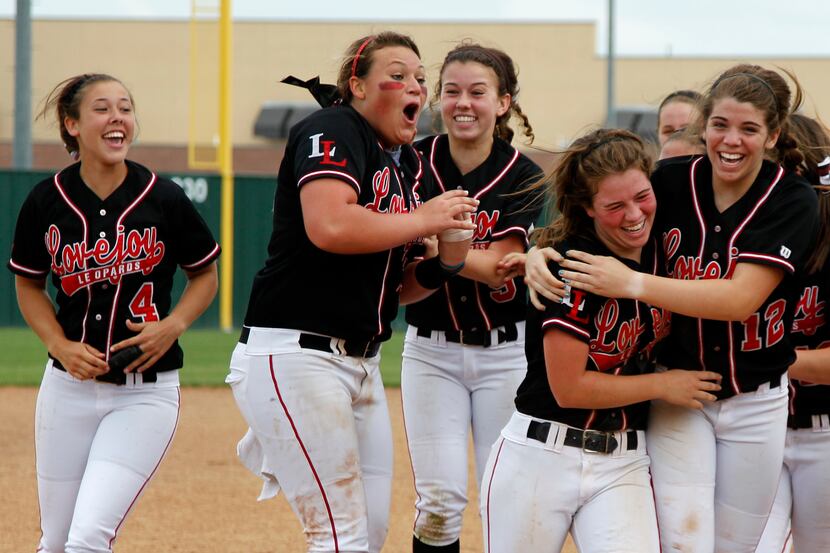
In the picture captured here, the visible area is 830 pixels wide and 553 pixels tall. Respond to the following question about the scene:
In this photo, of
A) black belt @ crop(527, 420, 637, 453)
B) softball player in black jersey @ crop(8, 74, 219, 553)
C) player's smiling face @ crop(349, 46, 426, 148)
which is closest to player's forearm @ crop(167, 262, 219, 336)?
softball player in black jersey @ crop(8, 74, 219, 553)

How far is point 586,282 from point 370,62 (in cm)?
93

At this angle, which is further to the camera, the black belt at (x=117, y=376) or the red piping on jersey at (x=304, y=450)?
the black belt at (x=117, y=376)

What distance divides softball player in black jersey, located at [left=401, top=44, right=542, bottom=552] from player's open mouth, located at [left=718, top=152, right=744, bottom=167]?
1.04 m

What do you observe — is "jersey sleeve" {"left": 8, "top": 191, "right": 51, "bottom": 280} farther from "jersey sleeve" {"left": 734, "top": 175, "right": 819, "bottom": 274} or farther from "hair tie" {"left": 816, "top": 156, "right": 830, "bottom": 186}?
"hair tie" {"left": 816, "top": 156, "right": 830, "bottom": 186}

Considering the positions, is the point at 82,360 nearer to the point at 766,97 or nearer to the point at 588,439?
the point at 588,439

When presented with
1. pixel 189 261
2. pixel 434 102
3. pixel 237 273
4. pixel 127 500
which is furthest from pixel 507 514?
pixel 237 273

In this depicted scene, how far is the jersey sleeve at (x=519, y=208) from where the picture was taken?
416 cm

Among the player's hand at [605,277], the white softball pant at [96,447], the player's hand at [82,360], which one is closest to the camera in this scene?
the player's hand at [605,277]

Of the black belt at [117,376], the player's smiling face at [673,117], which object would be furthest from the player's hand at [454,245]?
the player's smiling face at [673,117]

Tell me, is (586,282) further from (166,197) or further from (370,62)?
(166,197)

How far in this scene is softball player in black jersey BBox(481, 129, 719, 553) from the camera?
310 centimetres

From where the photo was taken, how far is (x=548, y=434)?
3195 mm

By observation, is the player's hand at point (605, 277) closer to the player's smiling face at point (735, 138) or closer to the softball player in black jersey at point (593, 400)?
the softball player in black jersey at point (593, 400)

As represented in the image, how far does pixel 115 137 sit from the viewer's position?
3.89m
